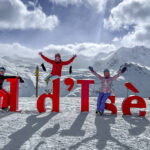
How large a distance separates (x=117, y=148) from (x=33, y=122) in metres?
2.34

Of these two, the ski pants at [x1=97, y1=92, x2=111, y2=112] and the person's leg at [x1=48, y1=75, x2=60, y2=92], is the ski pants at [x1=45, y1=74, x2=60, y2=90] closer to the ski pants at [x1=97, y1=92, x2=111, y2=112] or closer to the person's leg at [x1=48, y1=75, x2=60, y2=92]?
the person's leg at [x1=48, y1=75, x2=60, y2=92]

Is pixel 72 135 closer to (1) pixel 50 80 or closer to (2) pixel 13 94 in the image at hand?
(1) pixel 50 80

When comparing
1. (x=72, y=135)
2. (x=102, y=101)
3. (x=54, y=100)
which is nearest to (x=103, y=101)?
(x=102, y=101)

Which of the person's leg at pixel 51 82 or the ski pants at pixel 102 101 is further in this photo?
the person's leg at pixel 51 82

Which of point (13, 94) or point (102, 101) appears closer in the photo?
point (102, 101)

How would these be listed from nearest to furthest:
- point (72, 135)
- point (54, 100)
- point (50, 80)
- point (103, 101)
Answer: point (72, 135), point (103, 101), point (54, 100), point (50, 80)

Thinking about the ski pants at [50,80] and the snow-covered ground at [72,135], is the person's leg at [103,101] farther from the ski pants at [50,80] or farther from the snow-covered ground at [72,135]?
the ski pants at [50,80]

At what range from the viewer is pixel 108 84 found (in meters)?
5.54

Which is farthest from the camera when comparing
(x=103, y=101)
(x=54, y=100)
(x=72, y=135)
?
(x=54, y=100)

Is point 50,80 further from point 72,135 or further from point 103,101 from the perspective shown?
point 72,135

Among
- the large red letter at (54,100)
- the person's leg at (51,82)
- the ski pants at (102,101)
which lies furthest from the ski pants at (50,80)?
the ski pants at (102,101)

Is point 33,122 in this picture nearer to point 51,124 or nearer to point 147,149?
point 51,124

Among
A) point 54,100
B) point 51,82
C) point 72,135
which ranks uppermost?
point 51,82

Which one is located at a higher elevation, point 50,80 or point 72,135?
point 50,80
